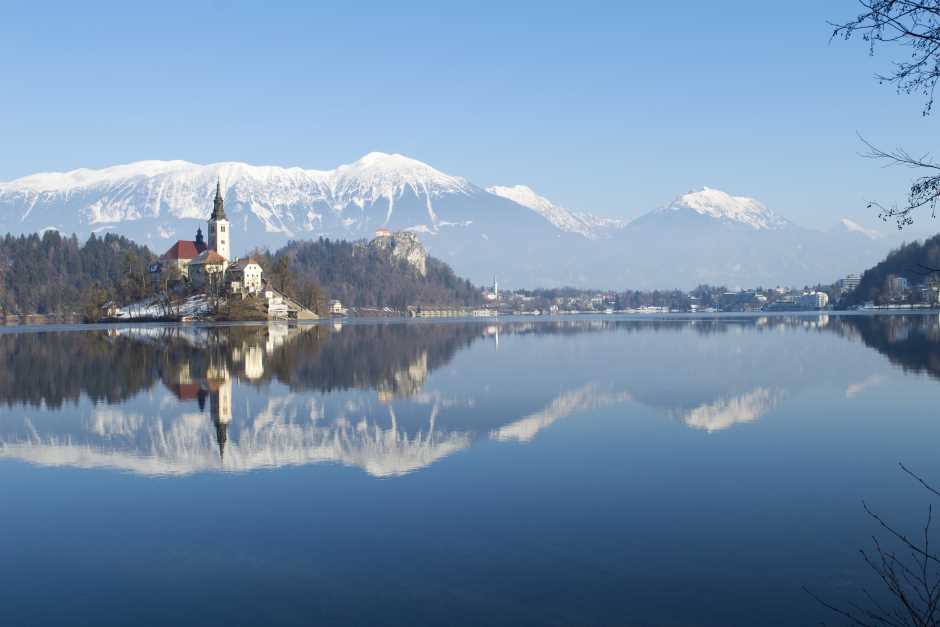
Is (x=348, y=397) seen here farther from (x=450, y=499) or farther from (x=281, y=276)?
(x=281, y=276)

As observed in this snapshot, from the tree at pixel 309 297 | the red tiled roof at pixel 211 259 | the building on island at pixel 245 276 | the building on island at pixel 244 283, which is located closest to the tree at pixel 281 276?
the building on island at pixel 244 283

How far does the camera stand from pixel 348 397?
117 feet

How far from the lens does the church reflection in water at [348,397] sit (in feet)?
79.2

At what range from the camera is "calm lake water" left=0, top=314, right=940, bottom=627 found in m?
12.4

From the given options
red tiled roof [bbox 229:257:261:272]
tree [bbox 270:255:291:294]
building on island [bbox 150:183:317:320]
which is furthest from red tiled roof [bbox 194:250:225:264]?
tree [bbox 270:255:291:294]

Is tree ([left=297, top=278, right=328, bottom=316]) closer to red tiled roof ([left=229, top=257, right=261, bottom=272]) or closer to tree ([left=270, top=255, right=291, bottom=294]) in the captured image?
tree ([left=270, top=255, right=291, bottom=294])

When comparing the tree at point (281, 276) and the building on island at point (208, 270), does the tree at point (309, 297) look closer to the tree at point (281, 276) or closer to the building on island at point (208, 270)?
the tree at point (281, 276)

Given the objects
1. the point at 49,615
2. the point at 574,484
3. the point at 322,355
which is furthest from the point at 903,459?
the point at 322,355

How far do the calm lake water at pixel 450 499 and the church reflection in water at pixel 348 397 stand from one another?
0.66 feet

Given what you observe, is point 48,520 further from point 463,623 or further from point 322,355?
point 322,355

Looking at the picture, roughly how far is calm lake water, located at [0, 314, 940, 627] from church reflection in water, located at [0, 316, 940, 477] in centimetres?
20

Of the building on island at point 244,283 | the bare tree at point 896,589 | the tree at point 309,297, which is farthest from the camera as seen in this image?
the tree at point 309,297

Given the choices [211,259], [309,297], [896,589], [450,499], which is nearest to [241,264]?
[211,259]

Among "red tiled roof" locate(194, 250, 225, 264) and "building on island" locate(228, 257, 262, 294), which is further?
"red tiled roof" locate(194, 250, 225, 264)
